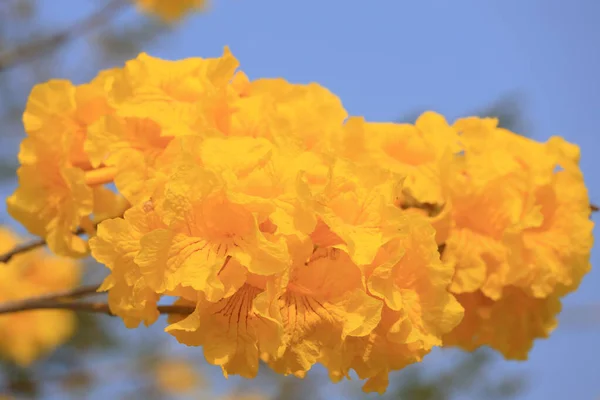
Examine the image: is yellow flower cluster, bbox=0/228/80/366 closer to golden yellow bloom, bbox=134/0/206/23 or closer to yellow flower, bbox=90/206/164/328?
golden yellow bloom, bbox=134/0/206/23

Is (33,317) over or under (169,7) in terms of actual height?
under

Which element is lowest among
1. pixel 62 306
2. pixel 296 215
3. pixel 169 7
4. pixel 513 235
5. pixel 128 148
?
pixel 62 306

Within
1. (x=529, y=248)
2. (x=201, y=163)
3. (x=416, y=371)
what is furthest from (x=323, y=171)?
(x=416, y=371)

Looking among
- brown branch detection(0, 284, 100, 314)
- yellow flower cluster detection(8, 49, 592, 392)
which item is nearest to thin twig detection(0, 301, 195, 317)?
brown branch detection(0, 284, 100, 314)

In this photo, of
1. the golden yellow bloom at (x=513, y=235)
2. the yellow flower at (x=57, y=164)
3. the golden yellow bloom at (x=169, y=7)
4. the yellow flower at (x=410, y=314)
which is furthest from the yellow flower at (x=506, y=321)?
the golden yellow bloom at (x=169, y=7)

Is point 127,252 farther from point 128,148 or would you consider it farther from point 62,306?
point 62,306

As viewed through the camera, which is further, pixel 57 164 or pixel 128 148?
pixel 57 164

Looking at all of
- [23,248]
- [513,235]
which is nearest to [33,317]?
[23,248]

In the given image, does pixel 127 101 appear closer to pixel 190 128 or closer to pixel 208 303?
pixel 190 128
